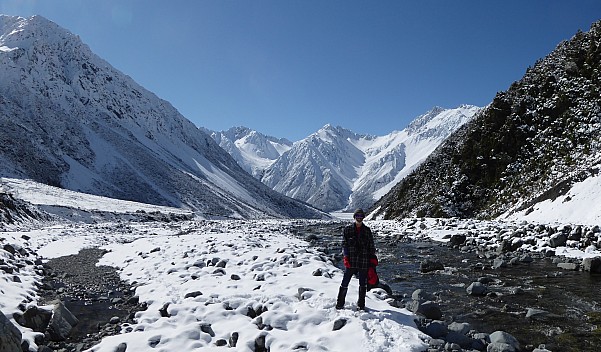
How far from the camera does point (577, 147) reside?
40.0 metres

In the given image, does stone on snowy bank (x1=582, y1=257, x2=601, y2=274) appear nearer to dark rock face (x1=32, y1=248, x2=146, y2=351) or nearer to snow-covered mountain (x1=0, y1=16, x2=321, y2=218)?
dark rock face (x1=32, y1=248, x2=146, y2=351)

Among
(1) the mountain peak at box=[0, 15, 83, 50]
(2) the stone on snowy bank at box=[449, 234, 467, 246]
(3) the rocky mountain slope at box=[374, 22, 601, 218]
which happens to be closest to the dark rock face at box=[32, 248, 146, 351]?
(2) the stone on snowy bank at box=[449, 234, 467, 246]

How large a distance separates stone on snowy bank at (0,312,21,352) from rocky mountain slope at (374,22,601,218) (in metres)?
35.1

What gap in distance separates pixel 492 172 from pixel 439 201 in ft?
28.1

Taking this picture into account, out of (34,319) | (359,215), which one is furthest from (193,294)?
(359,215)

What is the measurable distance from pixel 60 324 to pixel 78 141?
148 metres

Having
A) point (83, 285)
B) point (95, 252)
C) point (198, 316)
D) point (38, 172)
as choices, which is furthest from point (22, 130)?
point (198, 316)

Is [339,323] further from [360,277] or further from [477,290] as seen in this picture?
[477,290]

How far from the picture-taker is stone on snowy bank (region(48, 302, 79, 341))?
10.1 meters

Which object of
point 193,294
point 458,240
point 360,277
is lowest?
point 193,294

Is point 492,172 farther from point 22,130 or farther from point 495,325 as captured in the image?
point 22,130

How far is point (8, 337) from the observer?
7727mm

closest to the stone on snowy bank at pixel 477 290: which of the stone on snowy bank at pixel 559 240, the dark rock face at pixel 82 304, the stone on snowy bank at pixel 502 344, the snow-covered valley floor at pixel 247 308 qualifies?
the snow-covered valley floor at pixel 247 308

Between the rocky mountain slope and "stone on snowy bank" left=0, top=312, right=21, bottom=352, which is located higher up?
the rocky mountain slope
